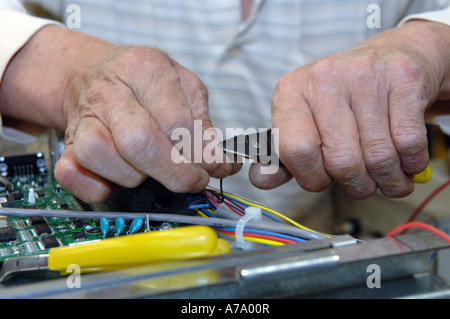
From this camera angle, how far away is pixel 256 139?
2.06 feet

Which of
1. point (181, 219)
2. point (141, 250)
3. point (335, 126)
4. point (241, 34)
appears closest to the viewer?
point (141, 250)

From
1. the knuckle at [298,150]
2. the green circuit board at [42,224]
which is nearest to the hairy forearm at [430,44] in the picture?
the knuckle at [298,150]

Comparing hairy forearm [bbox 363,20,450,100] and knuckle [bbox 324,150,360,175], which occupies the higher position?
hairy forearm [bbox 363,20,450,100]

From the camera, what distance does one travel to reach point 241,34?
1.04m

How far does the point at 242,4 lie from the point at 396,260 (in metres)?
0.75

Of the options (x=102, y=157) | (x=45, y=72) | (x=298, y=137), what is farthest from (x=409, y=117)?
(x=45, y=72)

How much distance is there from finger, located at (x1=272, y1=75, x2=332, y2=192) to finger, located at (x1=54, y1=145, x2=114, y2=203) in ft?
0.79

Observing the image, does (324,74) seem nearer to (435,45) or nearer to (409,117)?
(409,117)

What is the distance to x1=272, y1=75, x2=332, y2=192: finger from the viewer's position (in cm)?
63

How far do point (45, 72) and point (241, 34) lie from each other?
0.41 metres

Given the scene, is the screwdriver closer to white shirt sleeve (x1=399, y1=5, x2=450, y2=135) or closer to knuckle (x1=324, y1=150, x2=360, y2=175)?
knuckle (x1=324, y1=150, x2=360, y2=175)

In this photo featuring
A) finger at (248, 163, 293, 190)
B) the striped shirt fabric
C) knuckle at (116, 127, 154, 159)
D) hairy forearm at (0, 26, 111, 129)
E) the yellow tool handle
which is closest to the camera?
the yellow tool handle

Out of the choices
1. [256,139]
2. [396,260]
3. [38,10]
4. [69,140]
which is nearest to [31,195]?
[69,140]

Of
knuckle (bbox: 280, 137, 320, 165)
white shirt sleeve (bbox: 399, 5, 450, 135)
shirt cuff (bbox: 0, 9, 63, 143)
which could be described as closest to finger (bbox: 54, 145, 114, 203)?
knuckle (bbox: 280, 137, 320, 165)
